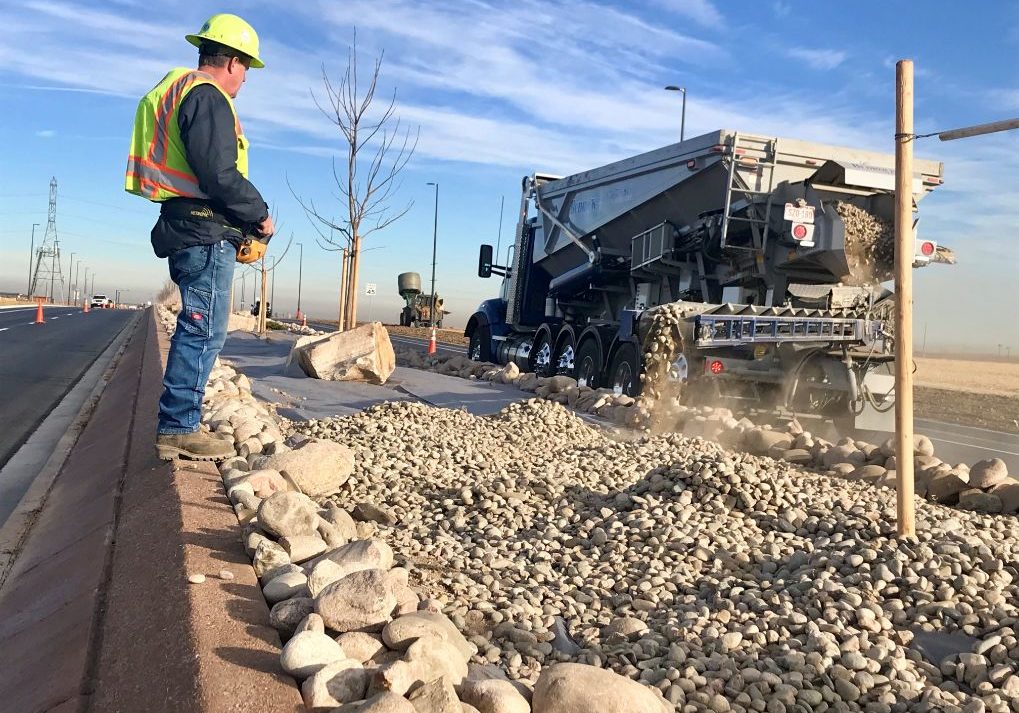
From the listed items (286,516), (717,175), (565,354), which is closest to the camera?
(286,516)

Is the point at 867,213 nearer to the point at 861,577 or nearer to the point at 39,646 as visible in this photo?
the point at 861,577

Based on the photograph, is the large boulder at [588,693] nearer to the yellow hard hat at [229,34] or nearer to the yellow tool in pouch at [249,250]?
the yellow tool in pouch at [249,250]

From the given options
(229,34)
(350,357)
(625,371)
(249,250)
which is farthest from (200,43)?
(625,371)

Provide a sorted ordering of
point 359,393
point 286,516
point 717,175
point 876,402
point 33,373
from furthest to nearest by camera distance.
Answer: point 33,373 → point 717,175 → point 876,402 → point 359,393 → point 286,516

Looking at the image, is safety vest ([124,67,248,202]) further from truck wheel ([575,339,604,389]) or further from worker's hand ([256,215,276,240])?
truck wheel ([575,339,604,389])

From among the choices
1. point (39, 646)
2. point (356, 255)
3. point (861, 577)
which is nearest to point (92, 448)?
point (39, 646)

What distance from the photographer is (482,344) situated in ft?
58.7

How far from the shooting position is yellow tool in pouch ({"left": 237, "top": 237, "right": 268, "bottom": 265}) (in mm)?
4469

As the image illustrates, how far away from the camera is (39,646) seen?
2758mm

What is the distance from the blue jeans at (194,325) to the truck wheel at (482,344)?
1309 centimetres

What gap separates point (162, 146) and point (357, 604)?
2.65 meters

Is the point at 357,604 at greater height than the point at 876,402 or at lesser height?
lesser

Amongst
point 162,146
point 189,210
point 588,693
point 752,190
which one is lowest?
point 588,693

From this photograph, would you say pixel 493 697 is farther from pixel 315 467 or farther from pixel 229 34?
pixel 229 34
